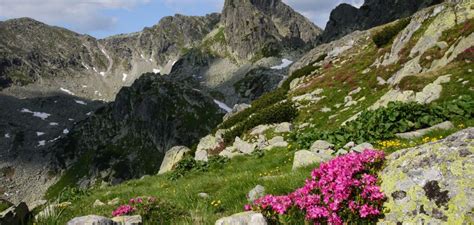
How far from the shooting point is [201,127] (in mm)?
195125

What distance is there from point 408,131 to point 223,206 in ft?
30.4

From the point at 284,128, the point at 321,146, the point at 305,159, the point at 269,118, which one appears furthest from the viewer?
the point at 269,118

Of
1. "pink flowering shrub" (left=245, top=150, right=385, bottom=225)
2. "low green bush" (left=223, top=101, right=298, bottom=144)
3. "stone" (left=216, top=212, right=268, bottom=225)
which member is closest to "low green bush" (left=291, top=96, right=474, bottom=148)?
"pink flowering shrub" (left=245, top=150, right=385, bottom=225)

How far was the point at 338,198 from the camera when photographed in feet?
19.6

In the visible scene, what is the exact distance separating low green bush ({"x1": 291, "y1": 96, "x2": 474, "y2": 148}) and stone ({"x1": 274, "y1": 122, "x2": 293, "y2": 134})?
52.7 feet

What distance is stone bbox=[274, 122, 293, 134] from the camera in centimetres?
3334

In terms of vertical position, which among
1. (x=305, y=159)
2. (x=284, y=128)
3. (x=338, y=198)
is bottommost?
(x=284, y=128)

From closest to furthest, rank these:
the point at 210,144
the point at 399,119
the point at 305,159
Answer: the point at 305,159, the point at 399,119, the point at 210,144

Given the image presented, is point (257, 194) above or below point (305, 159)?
above

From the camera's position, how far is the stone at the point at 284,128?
3334 centimetres

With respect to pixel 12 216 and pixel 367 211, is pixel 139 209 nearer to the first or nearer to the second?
pixel 12 216

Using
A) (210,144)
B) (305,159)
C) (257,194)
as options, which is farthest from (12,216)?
(210,144)

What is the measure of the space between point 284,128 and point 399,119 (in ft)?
57.7

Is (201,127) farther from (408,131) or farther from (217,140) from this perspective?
(408,131)
